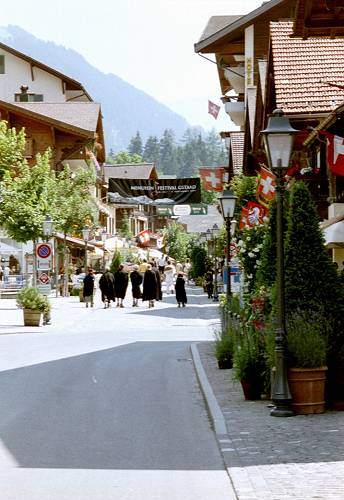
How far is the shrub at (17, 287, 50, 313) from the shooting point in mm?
32250

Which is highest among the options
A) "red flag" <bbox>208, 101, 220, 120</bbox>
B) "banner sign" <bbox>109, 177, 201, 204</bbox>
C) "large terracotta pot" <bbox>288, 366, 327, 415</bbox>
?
"red flag" <bbox>208, 101, 220, 120</bbox>

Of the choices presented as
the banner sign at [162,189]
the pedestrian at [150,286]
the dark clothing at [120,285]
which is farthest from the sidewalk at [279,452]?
the banner sign at [162,189]

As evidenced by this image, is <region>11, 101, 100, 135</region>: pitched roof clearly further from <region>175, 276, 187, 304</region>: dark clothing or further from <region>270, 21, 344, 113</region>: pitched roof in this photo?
<region>270, 21, 344, 113</region>: pitched roof

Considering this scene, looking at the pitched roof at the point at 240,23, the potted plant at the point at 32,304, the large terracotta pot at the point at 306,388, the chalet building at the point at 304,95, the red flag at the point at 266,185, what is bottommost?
the large terracotta pot at the point at 306,388

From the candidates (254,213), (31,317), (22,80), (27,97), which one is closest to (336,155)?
(254,213)

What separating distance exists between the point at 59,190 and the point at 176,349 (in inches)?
1515

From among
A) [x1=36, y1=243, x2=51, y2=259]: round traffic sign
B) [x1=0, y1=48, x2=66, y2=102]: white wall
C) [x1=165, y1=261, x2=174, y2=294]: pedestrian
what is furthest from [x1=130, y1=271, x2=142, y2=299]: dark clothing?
[x1=0, y1=48, x2=66, y2=102]: white wall

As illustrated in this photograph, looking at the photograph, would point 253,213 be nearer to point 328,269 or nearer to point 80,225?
point 328,269

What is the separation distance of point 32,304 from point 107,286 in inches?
540

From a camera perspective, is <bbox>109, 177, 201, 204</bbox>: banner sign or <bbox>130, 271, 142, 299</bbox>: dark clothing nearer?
<bbox>130, 271, 142, 299</bbox>: dark clothing

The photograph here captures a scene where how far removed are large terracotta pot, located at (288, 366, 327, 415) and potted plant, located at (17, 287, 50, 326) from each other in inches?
799

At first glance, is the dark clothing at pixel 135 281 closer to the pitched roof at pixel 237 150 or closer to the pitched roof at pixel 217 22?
the pitched roof at pixel 237 150

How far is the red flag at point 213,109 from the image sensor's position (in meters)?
57.3

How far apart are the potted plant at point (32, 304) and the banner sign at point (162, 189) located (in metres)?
37.2
